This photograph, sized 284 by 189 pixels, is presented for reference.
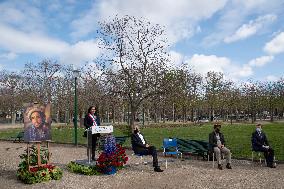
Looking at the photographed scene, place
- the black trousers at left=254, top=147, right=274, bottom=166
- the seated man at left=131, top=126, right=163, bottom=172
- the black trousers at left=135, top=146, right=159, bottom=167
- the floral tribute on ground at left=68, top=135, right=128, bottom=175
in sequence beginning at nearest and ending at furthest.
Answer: the floral tribute on ground at left=68, top=135, right=128, bottom=175 → the black trousers at left=135, top=146, right=159, bottom=167 → the seated man at left=131, top=126, right=163, bottom=172 → the black trousers at left=254, top=147, right=274, bottom=166

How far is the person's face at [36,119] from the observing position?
34.2ft

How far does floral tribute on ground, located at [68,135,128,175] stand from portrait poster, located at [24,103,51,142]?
1409mm

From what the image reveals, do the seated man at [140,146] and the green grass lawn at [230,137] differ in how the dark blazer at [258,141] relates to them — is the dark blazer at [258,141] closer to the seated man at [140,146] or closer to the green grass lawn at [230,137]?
the green grass lawn at [230,137]

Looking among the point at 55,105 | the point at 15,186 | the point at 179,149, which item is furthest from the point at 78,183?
the point at 55,105

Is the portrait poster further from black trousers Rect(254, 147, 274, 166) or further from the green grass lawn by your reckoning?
the green grass lawn

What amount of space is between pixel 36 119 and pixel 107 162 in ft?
7.75

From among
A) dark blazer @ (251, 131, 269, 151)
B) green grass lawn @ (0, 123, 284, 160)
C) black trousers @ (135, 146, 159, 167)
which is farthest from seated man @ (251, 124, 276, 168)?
black trousers @ (135, 146, 159, 167)

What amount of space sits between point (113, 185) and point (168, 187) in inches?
55.8

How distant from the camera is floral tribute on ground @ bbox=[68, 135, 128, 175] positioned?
10.6 m

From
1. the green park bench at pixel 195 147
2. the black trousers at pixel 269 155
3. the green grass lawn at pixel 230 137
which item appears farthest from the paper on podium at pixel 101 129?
the green grass lawn at pixel 230 137

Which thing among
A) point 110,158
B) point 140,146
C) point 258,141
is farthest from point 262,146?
point 110,158

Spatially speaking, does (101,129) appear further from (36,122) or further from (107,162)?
(36,122)

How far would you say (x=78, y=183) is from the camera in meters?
9.50

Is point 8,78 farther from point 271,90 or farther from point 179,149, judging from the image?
point 179,149
